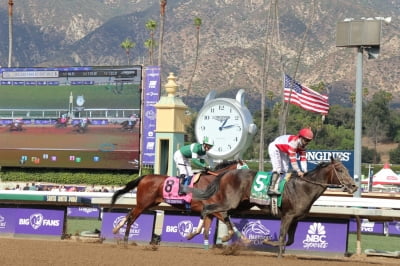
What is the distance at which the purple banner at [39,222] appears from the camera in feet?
57.7

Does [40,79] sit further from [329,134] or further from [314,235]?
[329,134]

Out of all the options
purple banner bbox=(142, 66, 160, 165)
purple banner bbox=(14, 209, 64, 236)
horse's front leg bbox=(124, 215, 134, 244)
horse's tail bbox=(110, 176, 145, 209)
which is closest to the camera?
horse's front leg bbox=(124, 215, 134, 244)

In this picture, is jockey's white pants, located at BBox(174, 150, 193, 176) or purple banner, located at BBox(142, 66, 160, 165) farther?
purple banner, located at BBox(142, 66, 160, 165)

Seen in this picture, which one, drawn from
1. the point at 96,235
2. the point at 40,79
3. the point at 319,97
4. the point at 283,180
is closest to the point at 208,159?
the point at 96,235

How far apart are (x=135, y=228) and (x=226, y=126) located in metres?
4.34

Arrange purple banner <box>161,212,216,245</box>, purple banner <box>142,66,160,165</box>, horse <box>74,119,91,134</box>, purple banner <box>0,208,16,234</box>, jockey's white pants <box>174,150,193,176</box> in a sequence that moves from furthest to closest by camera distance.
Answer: horse <box>74,119,91,134</box> < purple banner <box>142,66,160,165</box> < purple banner <box>0,208,16,234</box> < jockey's white pants <box>174,150,193,176</box> < purple banner <box>161,212,216,245</box>

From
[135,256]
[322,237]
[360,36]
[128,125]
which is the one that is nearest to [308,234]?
[322,237]

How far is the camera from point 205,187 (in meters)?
15.6

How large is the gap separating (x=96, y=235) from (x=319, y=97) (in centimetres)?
1227

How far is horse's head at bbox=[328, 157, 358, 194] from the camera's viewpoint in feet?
46.3

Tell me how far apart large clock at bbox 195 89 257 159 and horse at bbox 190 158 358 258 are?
16.6 feet

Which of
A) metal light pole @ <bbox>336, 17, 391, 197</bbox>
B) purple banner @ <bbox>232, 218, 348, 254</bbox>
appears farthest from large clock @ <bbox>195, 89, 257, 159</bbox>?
purple banner @ <bbox>232, 218, 348, 254</bbox>

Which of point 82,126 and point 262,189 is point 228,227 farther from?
point 82,126

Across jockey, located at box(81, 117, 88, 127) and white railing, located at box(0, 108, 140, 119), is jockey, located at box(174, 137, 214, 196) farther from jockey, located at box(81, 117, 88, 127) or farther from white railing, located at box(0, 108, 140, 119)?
jockey, located at box(81, 117, 88, 127)
